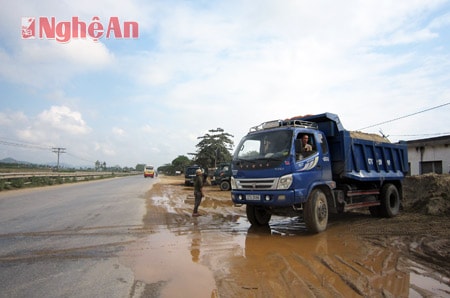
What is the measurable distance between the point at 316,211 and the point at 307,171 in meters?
0.98

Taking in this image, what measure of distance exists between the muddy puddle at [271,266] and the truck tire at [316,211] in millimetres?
248

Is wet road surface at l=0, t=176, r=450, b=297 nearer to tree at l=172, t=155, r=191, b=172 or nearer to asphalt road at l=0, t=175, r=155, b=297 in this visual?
asphalt road at l=0, t=175, r=155, b=297

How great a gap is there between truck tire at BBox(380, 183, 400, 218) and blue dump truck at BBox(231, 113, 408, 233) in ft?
0.11

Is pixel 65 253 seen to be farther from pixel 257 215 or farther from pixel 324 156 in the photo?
pixel 324 156

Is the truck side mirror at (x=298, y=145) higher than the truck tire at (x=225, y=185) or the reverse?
higher

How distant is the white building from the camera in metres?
18.0

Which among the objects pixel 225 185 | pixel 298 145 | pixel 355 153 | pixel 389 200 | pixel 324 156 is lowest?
pixel 225 185

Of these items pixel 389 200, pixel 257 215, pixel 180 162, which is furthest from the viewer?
pixel 180 162

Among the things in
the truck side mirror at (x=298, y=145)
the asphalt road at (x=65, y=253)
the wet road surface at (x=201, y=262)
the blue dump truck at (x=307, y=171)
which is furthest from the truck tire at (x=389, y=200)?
the asphalt road at (x=65, y=253)

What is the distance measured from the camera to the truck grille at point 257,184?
721cm

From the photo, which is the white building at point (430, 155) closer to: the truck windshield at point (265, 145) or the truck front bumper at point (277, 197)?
the truck windshield at point (265, 145)

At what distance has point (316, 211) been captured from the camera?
24.5ft

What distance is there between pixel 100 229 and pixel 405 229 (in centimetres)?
763

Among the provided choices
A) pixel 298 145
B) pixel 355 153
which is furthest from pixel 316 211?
pixel 355 153
